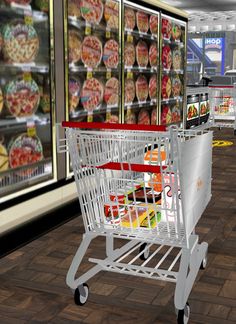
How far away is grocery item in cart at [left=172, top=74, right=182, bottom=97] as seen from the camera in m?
6.07

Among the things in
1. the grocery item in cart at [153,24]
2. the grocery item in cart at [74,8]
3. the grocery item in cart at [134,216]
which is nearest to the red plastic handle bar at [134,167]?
the grocery item in cart at [134,216]

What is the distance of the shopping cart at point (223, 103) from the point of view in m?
9.26

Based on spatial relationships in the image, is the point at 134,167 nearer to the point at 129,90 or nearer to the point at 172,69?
the point at 129,90

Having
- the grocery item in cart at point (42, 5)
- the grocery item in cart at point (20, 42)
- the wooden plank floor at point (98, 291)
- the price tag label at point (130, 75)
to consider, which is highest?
the grocery item in cart at point (42, 5)

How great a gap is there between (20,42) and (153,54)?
246 cm

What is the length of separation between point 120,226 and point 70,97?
1.76 m

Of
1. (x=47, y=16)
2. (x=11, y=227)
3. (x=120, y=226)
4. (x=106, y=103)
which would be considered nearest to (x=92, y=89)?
(x=106, y=103)

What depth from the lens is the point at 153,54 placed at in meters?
5.26

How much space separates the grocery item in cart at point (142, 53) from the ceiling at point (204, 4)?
787 centimetres

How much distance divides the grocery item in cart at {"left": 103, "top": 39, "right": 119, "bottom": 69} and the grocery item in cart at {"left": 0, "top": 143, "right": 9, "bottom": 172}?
1.50 metres

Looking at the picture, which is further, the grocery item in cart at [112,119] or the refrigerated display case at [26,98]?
the grocery item in cart at [112,119]

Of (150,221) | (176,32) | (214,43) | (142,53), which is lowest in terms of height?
(150,221)

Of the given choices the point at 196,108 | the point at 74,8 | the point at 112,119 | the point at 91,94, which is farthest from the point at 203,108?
the point at 74,8

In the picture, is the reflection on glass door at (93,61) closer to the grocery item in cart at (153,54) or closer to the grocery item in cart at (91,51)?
the grocery item in cart at (91,51)
